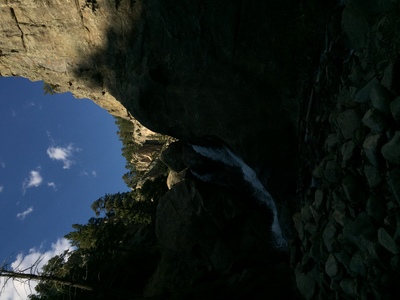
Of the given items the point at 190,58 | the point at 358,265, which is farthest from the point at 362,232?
the point at 190,58

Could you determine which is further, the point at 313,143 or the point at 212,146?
the point at 212,146

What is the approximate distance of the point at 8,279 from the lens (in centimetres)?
2142

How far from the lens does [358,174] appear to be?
364 inches

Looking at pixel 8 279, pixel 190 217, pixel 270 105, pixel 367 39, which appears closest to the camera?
pixel 367 39

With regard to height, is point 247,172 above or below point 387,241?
above

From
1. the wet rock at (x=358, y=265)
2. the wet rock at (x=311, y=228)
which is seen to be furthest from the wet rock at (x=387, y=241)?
the wet rock at (x=311, y=228)

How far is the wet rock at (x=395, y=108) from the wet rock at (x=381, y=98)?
27 cm

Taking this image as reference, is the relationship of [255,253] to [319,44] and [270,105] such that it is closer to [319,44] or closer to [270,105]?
[270,105]

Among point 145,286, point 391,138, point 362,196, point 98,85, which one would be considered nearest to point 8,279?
point 145,286

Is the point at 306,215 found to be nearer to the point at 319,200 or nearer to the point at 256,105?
the point at 319,200

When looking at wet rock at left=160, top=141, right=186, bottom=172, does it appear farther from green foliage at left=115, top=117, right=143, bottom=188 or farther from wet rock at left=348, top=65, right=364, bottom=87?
green foliage at left=115, top=117, right=143, bottom=188

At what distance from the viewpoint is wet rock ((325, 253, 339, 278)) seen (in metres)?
9.98

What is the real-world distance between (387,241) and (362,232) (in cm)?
108

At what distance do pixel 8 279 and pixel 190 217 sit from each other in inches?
505
